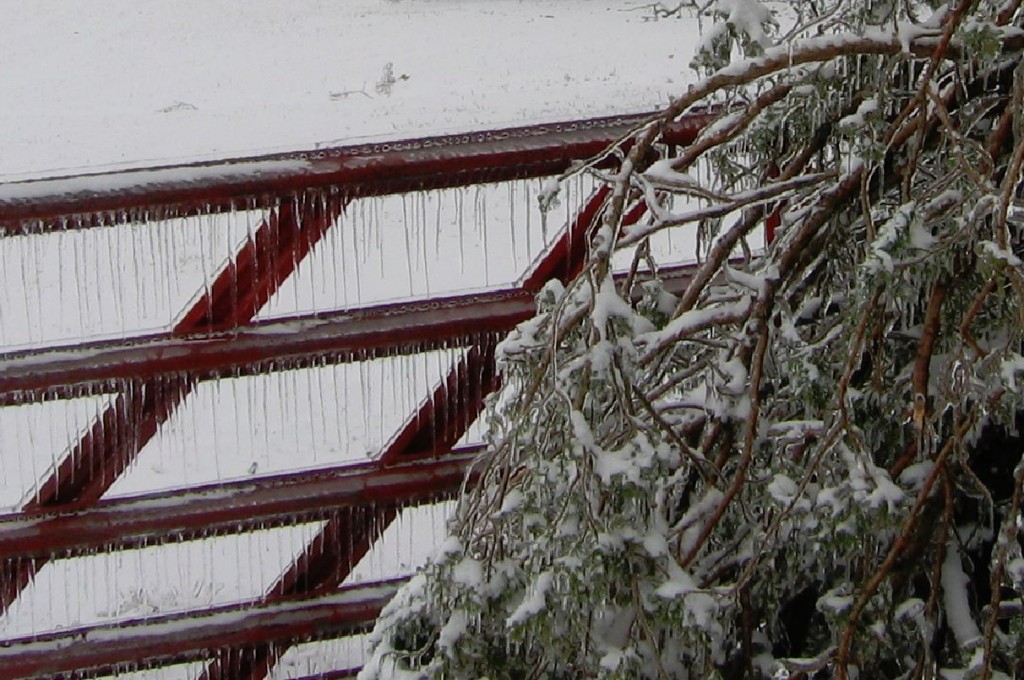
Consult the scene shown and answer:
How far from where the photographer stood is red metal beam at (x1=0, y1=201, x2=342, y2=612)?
2.17 m

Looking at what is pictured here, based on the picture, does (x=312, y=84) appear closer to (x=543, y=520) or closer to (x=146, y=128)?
(x=146, y=128)

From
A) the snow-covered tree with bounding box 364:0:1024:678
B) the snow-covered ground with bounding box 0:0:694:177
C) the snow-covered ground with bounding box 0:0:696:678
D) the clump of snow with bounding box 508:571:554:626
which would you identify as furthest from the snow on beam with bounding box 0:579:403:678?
the snow-covered ground with bounding box 0:0:694:177

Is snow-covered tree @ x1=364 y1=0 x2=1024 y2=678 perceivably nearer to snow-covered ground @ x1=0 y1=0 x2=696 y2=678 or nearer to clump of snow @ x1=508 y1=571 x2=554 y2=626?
clump of snow @ x1=508 y1=571 x2=554 y2=626

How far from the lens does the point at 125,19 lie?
19.7 metres

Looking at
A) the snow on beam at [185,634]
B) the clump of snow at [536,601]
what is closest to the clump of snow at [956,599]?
the clump of snow at [536,601]

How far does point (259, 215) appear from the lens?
230 inches

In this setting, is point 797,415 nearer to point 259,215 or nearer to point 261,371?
point 261,371

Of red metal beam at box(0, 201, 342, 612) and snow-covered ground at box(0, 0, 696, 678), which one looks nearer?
red metal beam at box(0, 201, 342, 612)

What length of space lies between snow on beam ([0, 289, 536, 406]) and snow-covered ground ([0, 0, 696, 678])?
104mm

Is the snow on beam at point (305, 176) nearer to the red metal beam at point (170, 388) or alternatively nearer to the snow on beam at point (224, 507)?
the red metal beam at point (170, 388)

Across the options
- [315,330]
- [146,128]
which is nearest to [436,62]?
[146,128]

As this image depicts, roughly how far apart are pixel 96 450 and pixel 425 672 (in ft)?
2.82

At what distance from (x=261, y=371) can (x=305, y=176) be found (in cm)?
34

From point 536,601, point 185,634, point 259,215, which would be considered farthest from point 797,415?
point 259,215
